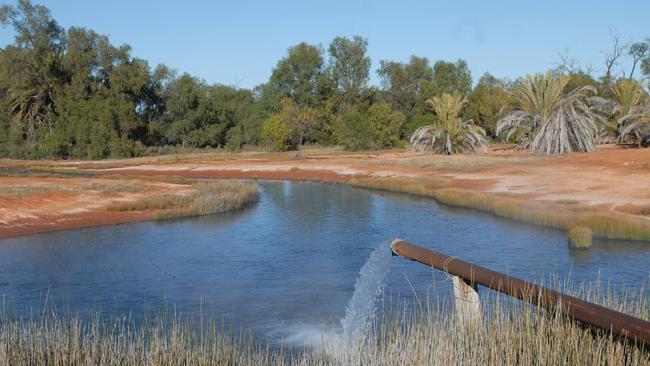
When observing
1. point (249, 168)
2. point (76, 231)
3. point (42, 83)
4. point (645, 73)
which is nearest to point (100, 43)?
point (42, 83)

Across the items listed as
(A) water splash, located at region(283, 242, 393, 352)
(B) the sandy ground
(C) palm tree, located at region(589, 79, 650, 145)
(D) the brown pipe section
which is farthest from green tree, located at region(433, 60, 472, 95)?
(D) the brown pipe section

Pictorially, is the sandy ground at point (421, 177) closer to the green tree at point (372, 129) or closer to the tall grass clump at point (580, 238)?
the tall grass clump at point (580, 238)

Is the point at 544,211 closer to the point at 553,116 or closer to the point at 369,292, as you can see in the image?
the point at 369,292

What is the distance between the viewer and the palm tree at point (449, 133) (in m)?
61.6

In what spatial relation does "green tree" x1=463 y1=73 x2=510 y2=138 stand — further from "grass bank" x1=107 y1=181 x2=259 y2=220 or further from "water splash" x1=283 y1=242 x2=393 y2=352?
"water splash" x1=283 y1=242 x2=393 y2=352

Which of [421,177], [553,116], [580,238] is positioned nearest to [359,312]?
[580,238]

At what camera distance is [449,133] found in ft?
204

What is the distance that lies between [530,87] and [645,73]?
57.1 m

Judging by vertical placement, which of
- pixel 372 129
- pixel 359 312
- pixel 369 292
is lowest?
pixel 359 312

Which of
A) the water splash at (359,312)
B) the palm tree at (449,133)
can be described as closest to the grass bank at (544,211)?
the water splash at (359,312)

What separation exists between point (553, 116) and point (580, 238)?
112ft

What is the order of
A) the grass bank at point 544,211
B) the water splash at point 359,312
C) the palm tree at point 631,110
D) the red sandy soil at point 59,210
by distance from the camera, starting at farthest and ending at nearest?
the palm tree at point 631,110
the red sandy soil at point 59,210
the grass bank at point 544,211
the water splash at point 359,312

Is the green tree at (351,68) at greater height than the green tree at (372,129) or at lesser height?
greater

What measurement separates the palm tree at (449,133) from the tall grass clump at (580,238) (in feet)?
132
